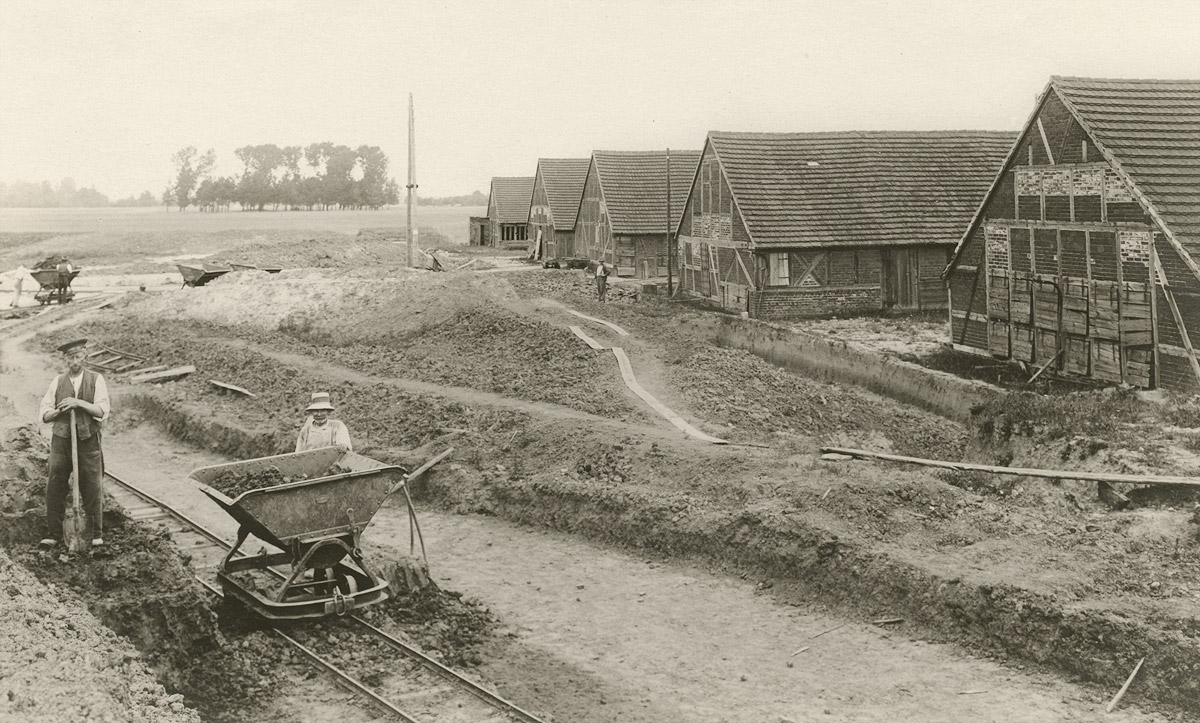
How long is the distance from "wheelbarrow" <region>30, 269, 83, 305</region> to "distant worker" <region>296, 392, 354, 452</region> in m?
32.7

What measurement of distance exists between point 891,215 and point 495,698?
26691 mm

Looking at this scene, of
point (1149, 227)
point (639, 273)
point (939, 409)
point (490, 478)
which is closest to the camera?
point (490, 478)

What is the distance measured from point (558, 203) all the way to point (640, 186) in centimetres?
992

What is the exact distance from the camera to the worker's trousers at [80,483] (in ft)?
36.7

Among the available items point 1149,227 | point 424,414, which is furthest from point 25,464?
point 1149,227

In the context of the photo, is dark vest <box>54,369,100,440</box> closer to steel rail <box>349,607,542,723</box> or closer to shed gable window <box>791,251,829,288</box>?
steel rail <box>349,607,542,723</box>

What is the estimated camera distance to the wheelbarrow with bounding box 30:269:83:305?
132ft

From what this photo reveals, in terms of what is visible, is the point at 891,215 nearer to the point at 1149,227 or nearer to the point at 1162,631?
the point at 1149,227

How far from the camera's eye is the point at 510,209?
226 ft

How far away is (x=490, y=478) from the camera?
1653cm

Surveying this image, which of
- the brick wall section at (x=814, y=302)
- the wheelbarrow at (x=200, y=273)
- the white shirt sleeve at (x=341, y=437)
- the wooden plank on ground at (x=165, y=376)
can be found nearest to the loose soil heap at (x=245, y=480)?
the white shirt sleeve at (x=341, y=437)

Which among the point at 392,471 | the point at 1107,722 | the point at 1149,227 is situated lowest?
the point at 1107,722

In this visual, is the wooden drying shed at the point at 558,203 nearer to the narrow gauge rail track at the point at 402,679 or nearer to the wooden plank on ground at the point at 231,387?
the wooden plank on ground at the point at 231,387

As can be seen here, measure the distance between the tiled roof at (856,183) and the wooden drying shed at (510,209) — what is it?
35812 mm
